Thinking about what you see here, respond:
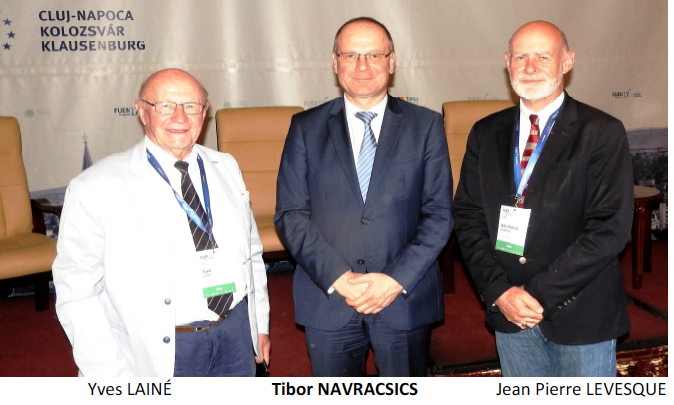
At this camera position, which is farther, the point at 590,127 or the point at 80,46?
the point at 80,46

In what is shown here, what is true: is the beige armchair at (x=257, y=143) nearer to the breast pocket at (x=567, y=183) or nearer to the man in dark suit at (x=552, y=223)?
the man in dark suit at (x=552, y=223)

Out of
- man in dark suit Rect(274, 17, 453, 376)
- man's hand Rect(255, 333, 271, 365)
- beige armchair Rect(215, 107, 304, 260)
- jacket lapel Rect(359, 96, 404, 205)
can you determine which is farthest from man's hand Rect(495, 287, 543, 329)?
beige armchair Rect(215, 107, 304, 260)

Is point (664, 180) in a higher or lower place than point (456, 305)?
higher

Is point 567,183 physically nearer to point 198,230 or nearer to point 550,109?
point 550,109

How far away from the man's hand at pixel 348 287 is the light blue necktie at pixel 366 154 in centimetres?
25

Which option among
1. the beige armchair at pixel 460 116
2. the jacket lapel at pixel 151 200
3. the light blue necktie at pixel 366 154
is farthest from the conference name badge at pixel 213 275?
the beige armchair at pixel 460 116

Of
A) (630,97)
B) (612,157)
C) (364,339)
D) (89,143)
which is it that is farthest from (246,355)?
(630,97)

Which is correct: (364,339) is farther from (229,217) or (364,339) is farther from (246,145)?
(246,145)

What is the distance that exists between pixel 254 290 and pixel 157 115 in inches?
24.5

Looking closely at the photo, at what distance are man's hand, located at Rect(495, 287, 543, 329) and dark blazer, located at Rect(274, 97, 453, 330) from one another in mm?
232

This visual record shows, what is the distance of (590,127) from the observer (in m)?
1.71

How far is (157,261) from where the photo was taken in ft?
5.17

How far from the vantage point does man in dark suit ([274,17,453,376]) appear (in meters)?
1.79

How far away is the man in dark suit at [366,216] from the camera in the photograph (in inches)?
70.7
